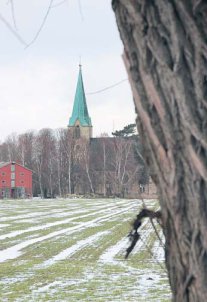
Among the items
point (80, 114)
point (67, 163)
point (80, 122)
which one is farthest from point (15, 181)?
point (80, 114)

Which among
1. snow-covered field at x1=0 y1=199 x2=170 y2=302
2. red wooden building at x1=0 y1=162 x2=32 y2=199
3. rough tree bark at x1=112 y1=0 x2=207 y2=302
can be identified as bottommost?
snow-covered field at x1=0 y1=199 x2=170 y2=302

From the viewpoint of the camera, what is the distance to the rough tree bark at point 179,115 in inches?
54.3

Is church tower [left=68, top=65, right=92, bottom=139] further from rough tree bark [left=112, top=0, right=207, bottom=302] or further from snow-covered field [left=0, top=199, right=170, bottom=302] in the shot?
rough tree bark [left=112, top=0, right=207, bottom=302]

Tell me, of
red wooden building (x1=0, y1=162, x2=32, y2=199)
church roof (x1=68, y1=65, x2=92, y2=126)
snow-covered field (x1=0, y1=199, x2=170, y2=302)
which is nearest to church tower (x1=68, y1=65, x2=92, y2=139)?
church roof (x1=68, y1=65, x2=92, y2=126)

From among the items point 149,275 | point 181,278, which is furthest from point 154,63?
point 149,275

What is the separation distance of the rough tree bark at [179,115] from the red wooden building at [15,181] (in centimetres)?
7832

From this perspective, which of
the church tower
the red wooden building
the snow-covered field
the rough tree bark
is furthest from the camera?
the church tower

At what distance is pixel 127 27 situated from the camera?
4.88 ft

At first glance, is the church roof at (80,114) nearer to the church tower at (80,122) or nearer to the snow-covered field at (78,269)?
the church tower at (80,122)

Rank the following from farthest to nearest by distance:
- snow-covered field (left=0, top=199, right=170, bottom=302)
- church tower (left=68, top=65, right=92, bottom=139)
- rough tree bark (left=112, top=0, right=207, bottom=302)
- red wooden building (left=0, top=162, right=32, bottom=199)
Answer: church tower (left=68, top=65, right=92, bottom=139) < red wooden building (left=0, top=162, right=32, bottom=199) < snow-covered field (left=0, top=199, right=170, bottom=302) < rough tree bark (left=112, top=0, right=207, bottom=302)

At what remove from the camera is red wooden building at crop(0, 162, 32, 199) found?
7931cm

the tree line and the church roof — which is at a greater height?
the church roof

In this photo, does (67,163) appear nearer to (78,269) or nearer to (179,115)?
(78,269)

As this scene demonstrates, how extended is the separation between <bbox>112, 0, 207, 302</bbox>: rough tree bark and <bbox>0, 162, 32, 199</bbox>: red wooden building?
257ft
